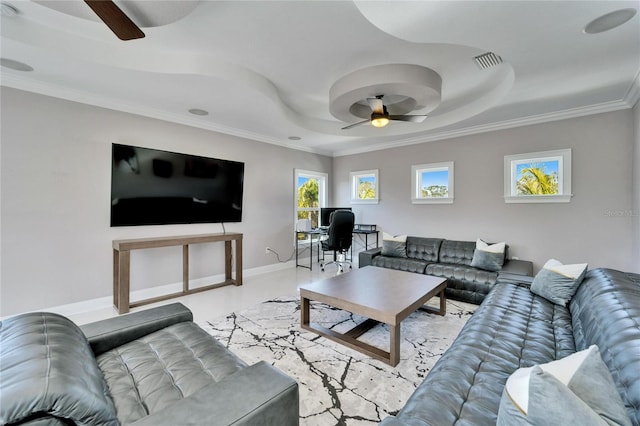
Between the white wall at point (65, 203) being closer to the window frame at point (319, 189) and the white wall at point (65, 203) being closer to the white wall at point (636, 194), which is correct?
the window frame at point (319, 189)

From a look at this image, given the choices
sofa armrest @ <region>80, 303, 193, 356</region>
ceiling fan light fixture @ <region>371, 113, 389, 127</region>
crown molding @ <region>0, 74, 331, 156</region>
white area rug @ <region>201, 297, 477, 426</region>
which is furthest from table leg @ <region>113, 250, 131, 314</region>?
ceiling fan light fixture @ <region>371, 113, 389, 127</region>

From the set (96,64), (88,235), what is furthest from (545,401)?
(88,235)

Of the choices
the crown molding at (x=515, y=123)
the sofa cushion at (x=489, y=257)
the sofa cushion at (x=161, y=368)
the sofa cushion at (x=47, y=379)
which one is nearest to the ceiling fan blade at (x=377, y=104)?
the crown molding at (x=515, y=123)

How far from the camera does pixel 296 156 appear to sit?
5.92 m

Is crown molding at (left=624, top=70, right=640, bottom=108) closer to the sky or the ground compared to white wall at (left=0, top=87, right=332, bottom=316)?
closer to the sky

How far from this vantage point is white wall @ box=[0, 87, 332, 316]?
2.90 meters

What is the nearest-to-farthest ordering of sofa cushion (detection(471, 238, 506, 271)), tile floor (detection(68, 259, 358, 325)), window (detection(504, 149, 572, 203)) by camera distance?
tile floor (detection(68, 259, 358, 325)) → sofa cushion (detection(471, 238, 506, 271)) → window (detection(504, 149, 572, 203))

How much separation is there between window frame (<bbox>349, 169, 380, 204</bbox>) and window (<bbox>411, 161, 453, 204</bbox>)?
30.9 inches

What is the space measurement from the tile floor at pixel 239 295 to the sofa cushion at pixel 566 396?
304cm

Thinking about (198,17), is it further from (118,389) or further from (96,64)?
(118,389)

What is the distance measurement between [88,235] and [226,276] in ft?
6.53

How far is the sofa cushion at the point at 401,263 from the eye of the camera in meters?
4.17

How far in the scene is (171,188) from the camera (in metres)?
3.99

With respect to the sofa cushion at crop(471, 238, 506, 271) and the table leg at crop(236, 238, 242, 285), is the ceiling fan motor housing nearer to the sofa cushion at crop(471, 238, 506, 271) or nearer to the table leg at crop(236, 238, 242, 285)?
the sofa cushion at crop(471, 238, 506, 271)
